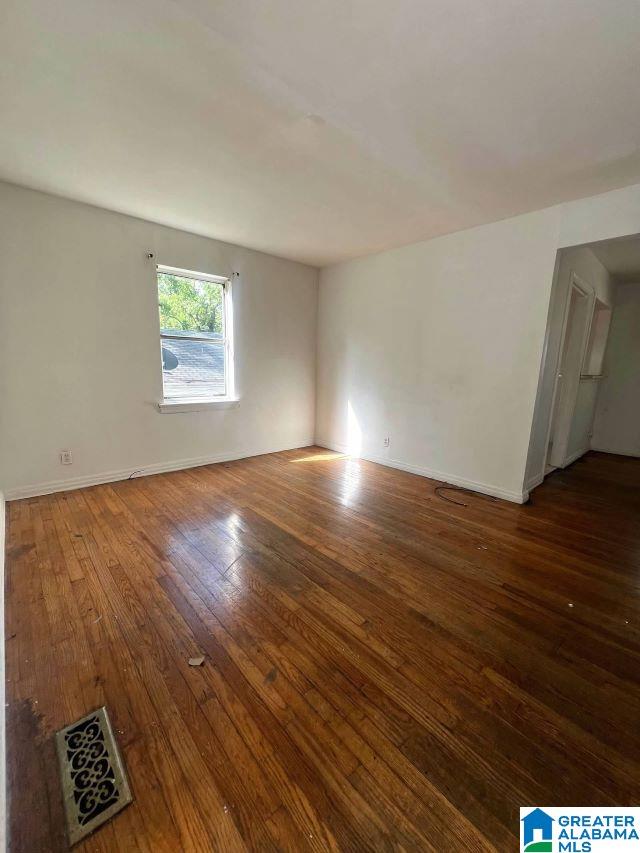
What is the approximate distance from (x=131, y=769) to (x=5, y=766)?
0.38 meters

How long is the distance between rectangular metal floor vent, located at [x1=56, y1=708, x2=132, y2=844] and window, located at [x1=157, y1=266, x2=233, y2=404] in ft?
9.65

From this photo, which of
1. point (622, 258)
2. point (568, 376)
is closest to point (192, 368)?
point (568, 376)

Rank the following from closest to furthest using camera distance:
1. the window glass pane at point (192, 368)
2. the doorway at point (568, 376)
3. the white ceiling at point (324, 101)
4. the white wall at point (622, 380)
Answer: the white ceiling at point (324, 101)
the window glass pane at point (192, 368)
the doorway at point (568, 376)
the white wall at point (622, 380)

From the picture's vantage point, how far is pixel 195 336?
3.78 metres

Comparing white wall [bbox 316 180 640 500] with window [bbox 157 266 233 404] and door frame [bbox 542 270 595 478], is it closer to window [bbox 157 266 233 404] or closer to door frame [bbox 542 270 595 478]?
door frame [bbox 542 270 595 478]

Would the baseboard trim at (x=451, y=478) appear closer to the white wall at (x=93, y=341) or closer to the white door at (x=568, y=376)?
the white door at (x=568, y=376)

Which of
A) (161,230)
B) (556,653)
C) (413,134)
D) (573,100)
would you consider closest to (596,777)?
(556,653)

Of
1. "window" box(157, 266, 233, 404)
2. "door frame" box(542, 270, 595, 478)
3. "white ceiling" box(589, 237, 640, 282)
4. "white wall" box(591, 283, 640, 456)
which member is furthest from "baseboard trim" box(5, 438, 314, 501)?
"white wall" box(591, 283, 640, 456)

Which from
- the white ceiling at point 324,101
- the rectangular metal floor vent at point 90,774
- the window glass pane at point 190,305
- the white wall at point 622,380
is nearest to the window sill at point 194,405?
the window glass pane at point 190,305

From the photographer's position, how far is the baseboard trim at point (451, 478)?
124 inches

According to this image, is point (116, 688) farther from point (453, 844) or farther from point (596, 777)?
point (596, 777)

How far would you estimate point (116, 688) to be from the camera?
130 cm

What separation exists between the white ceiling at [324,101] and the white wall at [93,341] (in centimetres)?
40

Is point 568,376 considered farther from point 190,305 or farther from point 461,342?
point 190,305
